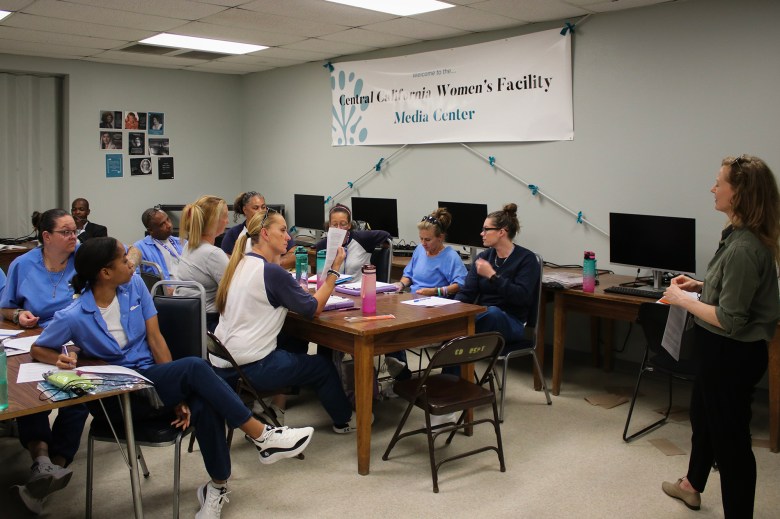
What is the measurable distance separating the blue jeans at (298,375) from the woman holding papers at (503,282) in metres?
0.97

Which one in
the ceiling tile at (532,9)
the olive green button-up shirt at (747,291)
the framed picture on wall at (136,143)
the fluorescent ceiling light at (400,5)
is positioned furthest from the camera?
the framed picture on wall at (136,143)

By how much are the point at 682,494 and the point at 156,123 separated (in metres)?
6.82

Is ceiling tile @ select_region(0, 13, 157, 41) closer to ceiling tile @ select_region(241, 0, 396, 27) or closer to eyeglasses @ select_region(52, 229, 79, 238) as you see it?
ceiling tile @ select_region(241, 0, 396, 27)

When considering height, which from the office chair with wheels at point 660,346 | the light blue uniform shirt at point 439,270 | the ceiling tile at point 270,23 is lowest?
the office chair with wheels at point 660,346

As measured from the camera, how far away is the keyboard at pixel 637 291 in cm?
432

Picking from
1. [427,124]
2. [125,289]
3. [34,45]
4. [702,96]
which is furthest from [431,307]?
[34,45]

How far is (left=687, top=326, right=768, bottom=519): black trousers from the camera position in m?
2.72

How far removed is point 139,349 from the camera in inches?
119

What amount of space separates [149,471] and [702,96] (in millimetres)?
3954

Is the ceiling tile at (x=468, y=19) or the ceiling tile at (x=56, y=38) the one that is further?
the ceiling tile at (x=56, y=38)

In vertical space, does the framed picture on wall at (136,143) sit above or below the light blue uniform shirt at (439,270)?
above

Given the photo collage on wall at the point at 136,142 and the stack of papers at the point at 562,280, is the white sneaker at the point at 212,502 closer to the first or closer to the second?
the stack of papers at the point at 562,280

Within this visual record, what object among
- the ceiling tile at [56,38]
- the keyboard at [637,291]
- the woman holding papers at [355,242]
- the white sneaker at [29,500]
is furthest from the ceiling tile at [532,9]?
the white sneaker at [29,500]

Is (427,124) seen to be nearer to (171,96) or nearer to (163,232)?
(163,232)
